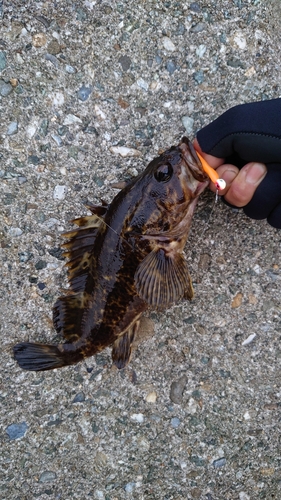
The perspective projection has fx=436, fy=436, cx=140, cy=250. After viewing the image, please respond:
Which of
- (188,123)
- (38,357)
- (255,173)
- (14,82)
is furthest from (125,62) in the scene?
(38,357)

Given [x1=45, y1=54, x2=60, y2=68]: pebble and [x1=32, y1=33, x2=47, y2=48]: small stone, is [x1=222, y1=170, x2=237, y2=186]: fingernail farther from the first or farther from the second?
[x1=32, y1=33, x2=47, y2=48]: small stone

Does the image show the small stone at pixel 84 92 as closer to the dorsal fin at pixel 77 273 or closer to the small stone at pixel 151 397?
the dorsal fin at pixel 77 273

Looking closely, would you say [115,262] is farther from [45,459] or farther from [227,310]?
[45,459]

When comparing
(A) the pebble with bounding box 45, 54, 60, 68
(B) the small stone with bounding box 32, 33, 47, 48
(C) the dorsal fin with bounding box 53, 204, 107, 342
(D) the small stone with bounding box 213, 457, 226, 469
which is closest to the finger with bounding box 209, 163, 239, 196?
(C) the dorsal fin with bounding box 53, 204, 107, 342

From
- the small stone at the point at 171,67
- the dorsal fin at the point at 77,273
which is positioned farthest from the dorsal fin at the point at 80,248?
the small stone at the point at 171,67

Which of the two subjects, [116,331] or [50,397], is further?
[50,397]

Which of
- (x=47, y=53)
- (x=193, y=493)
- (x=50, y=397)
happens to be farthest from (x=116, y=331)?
(x=47, y=53)

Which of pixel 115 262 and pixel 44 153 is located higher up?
pixel 44 153
